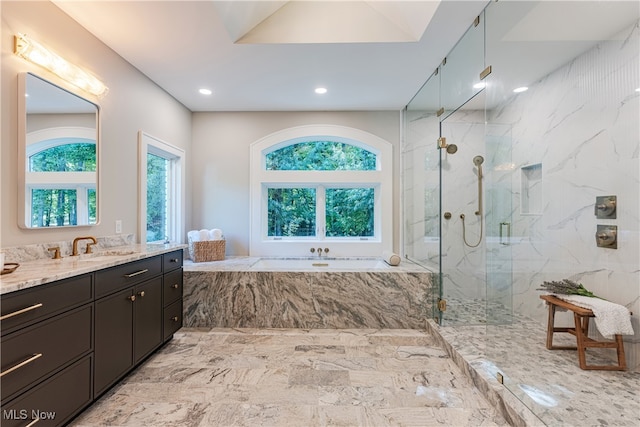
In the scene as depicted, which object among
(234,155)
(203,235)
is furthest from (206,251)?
(234,155)

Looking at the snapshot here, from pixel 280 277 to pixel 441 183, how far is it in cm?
194

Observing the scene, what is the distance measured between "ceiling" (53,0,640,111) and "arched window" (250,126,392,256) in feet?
3.17

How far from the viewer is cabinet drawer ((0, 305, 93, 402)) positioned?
124 centimetres

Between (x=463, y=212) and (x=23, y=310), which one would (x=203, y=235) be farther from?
(x=463, y=212)

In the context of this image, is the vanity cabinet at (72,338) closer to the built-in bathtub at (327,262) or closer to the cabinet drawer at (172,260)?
the cabinet drawer at (172,260)

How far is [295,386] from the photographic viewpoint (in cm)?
210

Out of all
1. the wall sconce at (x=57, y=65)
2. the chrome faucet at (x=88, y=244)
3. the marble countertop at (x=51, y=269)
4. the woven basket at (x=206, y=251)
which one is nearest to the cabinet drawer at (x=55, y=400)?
the marble countertop at (x=51, y=269)

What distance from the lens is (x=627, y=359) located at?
197 centimetres

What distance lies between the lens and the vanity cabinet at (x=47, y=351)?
1.25m

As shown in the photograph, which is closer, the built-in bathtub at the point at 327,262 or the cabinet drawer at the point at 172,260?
the cabinet drawer at the point at 172,260

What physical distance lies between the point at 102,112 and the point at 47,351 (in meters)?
1.83

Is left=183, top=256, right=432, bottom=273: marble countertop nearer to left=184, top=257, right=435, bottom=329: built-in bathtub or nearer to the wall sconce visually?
left=184, top=257, right=435, bottom=329: built-in bathtub

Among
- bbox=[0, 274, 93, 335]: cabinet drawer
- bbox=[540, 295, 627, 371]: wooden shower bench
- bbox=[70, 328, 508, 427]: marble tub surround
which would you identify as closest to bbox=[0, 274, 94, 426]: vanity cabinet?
bbox=[0, 274, 93, 335]: cabinet drawer

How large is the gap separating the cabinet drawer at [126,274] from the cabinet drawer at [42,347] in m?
0.15
